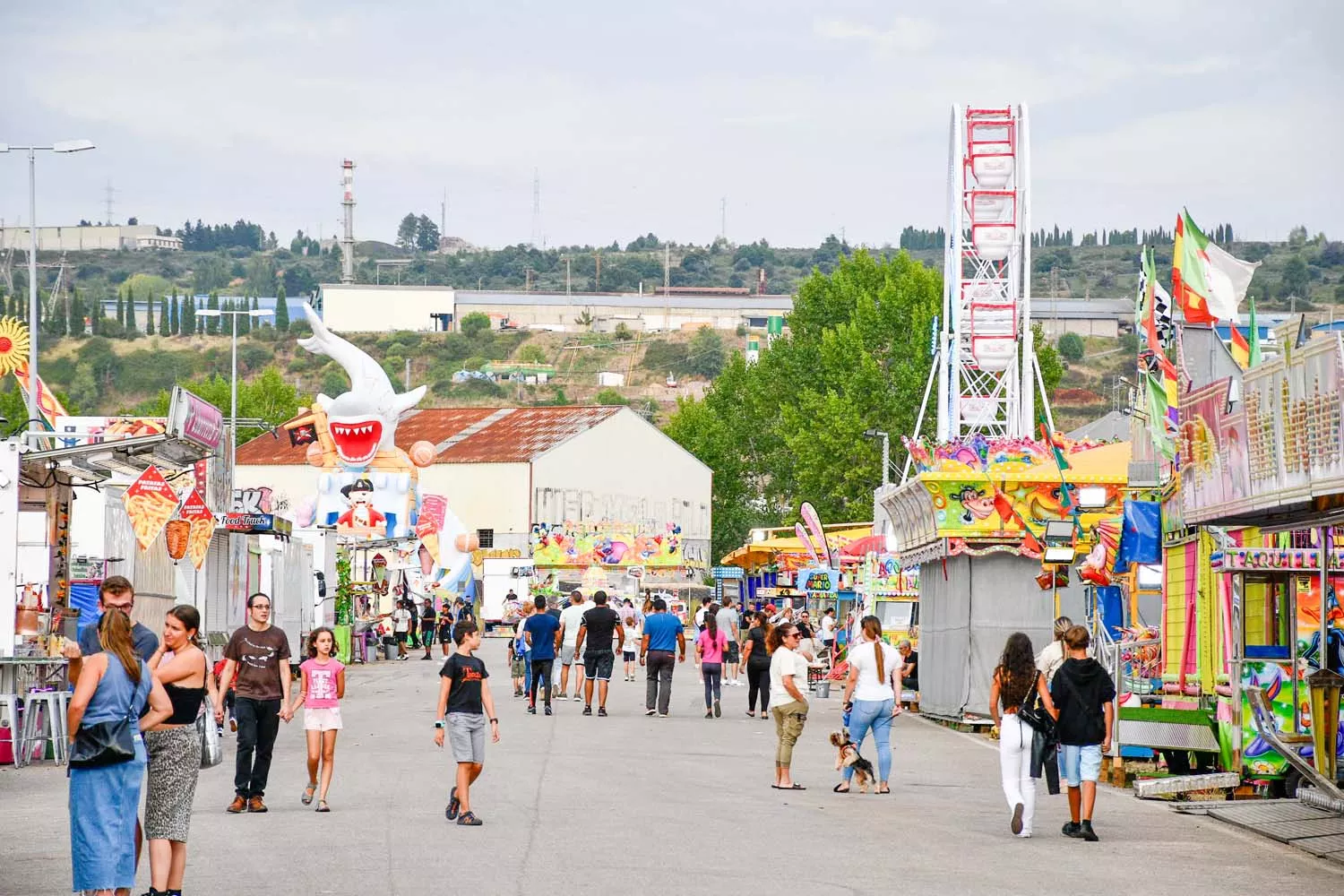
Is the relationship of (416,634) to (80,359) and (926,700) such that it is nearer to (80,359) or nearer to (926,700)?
(926,700)

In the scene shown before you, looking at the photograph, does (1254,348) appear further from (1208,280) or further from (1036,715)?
(1036,715)

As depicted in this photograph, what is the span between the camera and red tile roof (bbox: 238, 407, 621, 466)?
9112cm

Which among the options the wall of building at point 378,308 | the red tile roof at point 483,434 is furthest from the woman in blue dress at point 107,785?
the wall of building at point 378,308

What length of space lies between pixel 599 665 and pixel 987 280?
2956cm

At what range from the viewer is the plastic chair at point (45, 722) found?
18.5 metres

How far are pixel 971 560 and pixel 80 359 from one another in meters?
148

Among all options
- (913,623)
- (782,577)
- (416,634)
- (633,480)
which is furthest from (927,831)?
(633,480)

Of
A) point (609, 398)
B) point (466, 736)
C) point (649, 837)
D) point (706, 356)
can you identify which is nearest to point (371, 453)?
point (466, 736)

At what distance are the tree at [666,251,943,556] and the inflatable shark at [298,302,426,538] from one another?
1525 cm

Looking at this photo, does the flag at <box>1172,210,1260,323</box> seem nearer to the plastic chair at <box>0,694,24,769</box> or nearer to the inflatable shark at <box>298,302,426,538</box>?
the plastic chair at <box>0,694,24,769</box>

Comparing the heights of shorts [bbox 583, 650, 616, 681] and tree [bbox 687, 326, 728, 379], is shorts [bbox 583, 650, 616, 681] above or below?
below

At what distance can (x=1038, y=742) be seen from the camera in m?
14.7

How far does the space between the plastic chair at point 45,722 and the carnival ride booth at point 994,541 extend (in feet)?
38.9

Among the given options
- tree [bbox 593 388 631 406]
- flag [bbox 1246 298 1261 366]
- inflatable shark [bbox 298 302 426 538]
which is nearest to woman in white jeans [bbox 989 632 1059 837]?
flag [bbox 1246 298 1261 366]
